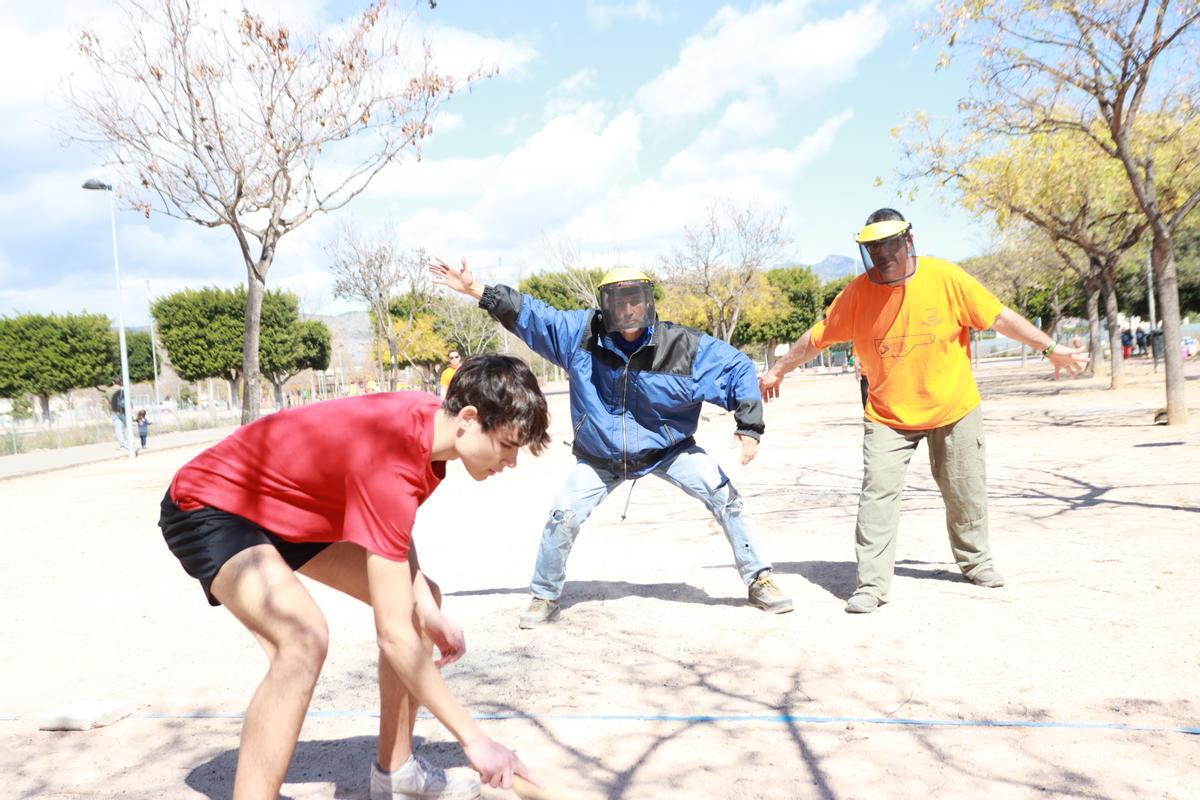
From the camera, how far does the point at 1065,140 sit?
1767 centimetres

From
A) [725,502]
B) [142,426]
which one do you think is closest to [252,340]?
[142,426]

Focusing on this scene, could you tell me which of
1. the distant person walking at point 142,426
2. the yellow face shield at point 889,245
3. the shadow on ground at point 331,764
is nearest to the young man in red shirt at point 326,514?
the shadow on ground at point 331,764

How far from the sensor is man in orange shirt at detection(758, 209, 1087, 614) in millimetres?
4754

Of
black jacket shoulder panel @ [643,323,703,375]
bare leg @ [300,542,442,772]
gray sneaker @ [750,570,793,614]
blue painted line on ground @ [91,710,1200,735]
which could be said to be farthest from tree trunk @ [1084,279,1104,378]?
bare leg @ [300,542,442,772]

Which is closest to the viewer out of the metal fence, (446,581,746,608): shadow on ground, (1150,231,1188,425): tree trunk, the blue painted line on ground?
the blue painted line on ground

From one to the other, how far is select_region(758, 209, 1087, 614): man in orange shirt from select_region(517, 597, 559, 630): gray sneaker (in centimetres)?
153

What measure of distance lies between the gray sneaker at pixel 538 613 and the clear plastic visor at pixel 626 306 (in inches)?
58.4

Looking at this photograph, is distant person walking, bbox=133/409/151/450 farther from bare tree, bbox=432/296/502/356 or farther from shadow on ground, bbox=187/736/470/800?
shadow on ground, bbox=187/736/470/800

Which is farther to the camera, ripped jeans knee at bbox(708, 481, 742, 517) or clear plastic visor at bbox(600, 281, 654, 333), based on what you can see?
ripped jeans knee at bbox(708, 481, 742, 517)

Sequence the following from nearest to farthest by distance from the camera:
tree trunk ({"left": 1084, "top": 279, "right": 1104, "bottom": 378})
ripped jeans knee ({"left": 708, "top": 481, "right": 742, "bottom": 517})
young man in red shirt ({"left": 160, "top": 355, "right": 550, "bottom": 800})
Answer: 1. young man in red shirt ({"left": 160, "top": 355, "right": 550, "bottom": 800})
2. ripped jeans knee ({"left": 708, "top": 481, "right": 742, "bottom": 517})
3. tree trunk ({"left": 1084, "top": 279, "right": 1104, "bottom": 378})

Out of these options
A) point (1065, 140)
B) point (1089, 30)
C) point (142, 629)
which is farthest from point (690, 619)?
point (1065, 140)

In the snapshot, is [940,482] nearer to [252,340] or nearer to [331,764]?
[331,764]

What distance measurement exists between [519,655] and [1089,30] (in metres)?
11.9

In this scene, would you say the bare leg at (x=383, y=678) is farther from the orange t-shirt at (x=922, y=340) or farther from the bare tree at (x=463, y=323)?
the bare tree at (x=463, y=323)
